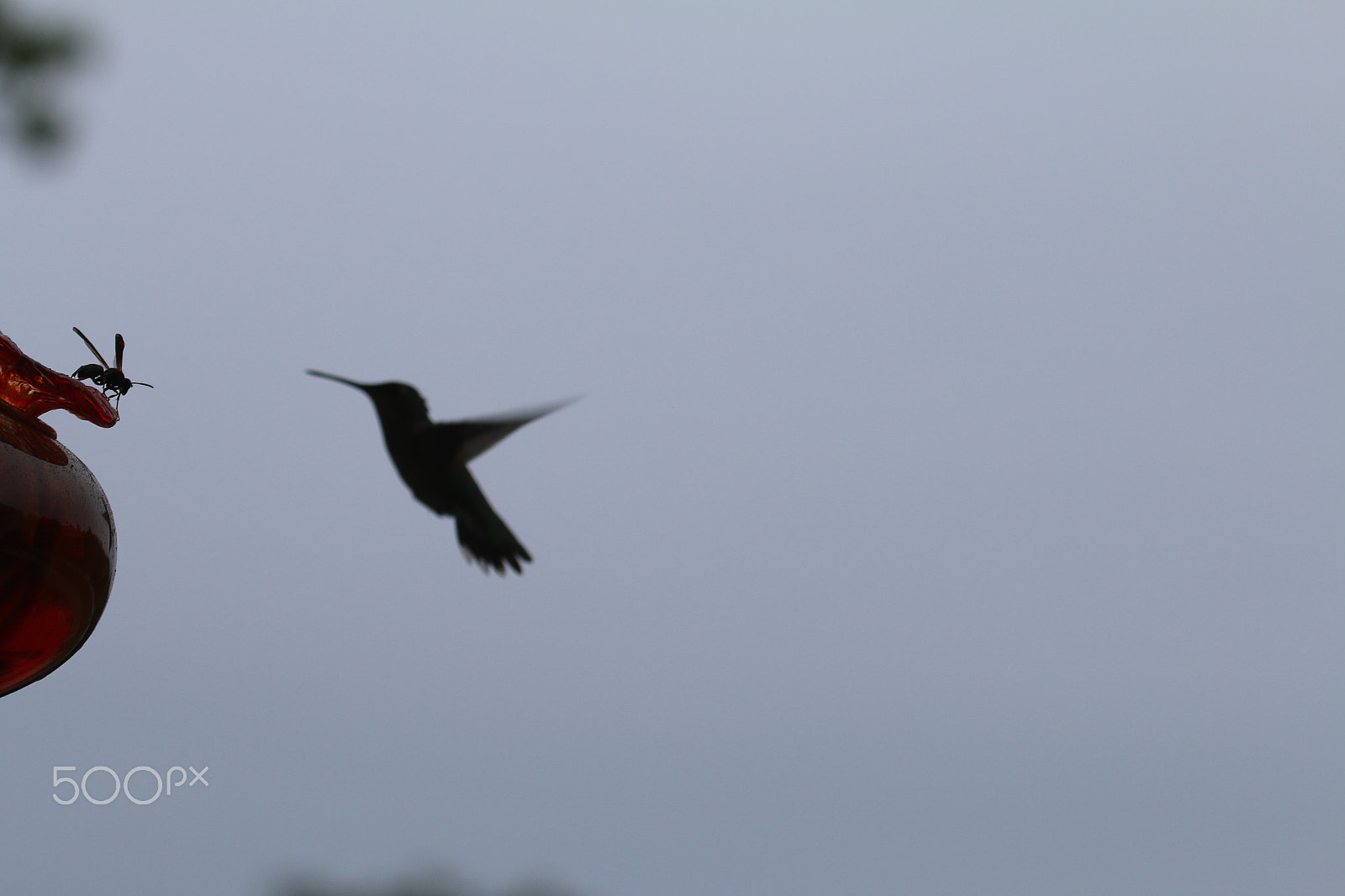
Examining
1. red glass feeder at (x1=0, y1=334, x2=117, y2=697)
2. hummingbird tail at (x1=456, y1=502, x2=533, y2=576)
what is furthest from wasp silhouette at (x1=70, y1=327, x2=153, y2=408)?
hummingbird tail at (x1=456, y1=502, x2=533, y2=576)

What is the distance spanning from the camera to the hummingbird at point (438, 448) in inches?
64.2

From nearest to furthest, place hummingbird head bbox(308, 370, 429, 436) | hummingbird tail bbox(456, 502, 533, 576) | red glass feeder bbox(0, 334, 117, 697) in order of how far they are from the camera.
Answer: red glass feeder bbox(0, 334, 117, 697) → hummingbird head bbox(308, 370, 429, 436) → hummingbird tail bbox(456, 502, 533, 576)

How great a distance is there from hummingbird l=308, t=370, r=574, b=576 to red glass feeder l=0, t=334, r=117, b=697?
359 mm

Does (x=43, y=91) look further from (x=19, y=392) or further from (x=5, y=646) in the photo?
(x=5, y=646)

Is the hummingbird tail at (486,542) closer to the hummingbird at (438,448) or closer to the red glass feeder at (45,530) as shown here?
the hummingbird at (438,448)

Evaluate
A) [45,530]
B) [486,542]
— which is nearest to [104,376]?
[45,530]

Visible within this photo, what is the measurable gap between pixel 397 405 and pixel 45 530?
511 millimetres

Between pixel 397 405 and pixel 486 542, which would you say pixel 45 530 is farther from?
pixel 486 542

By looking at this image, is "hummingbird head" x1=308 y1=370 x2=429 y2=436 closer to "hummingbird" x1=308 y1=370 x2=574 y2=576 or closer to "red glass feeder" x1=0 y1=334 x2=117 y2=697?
"hummingbird" x1=308 y1=370 x2=574 y2=576

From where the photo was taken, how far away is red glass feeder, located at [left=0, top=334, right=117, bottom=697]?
47.9 inches

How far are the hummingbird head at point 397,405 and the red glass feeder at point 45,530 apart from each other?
33cm

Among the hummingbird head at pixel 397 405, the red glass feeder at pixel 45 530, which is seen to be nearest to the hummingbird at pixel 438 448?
the hummingbird head at pixel 397 405

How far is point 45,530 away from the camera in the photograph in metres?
1.23

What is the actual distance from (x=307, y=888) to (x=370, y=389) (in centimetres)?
881
